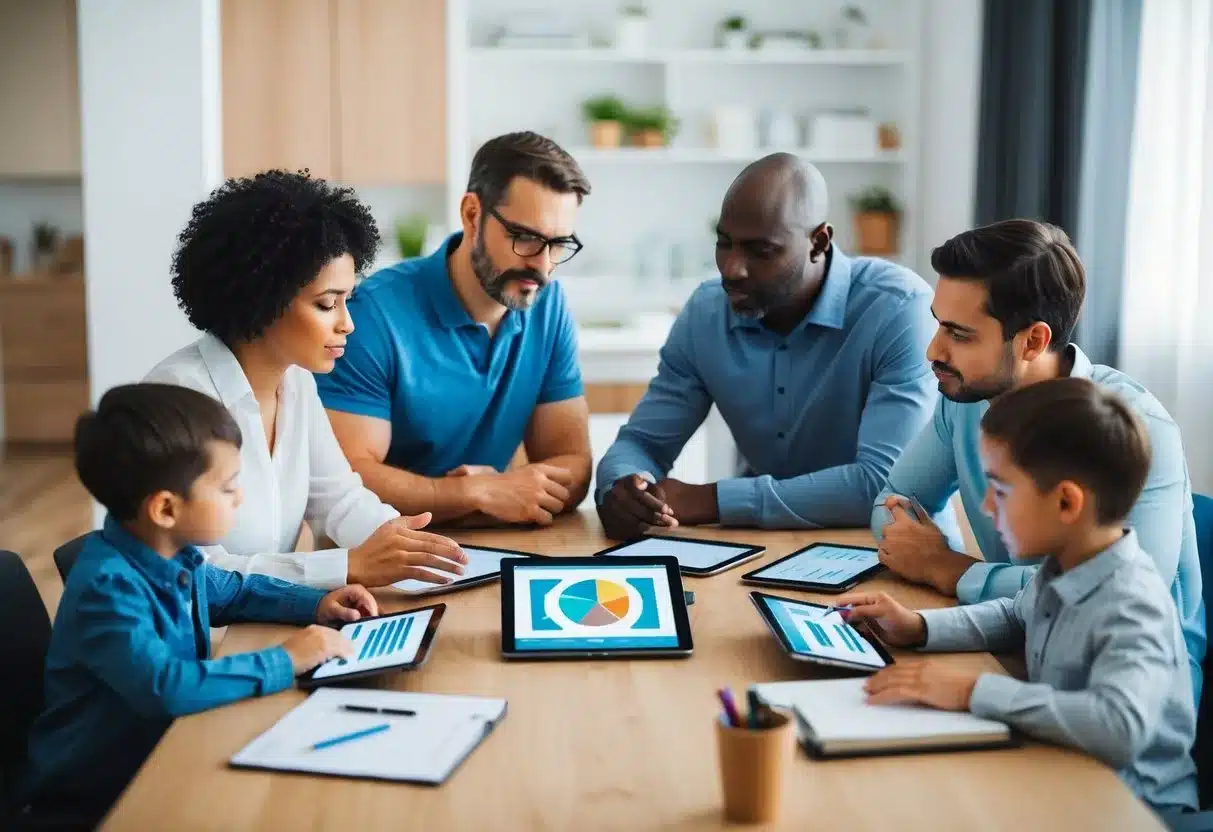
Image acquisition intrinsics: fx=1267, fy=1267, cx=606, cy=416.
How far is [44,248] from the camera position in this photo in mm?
6891

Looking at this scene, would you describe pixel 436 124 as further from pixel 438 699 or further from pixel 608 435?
pixel 438 699

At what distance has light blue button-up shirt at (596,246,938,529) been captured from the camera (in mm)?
2227

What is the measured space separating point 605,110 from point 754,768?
458cm

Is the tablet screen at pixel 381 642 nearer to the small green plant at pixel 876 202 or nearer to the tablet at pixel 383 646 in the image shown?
the tablet at pixel 383 646

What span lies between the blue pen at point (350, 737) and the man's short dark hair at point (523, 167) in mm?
1365

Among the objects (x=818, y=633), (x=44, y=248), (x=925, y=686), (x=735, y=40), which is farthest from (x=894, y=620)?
(x=44, y=248)

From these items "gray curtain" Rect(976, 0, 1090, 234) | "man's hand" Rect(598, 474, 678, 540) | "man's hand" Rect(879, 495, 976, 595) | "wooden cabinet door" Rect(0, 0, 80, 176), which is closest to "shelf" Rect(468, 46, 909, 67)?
"gray curtain" Rect(976, 0, 1090, 234)

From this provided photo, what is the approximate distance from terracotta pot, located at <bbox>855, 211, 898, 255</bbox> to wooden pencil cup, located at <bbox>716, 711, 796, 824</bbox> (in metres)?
4.66

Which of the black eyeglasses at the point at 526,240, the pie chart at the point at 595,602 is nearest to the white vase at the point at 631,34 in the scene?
the black eyeglasses at the point at 526,240

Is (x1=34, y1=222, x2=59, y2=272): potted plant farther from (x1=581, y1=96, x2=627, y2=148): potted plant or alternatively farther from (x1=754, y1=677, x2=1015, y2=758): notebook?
(x1=754, y1=677, x2=1015, y2=758): notebook

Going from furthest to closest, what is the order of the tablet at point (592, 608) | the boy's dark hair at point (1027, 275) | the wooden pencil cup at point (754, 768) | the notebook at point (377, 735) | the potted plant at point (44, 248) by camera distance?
1. the potted plant at point (44, 248)
2. the boy's dark hair at point (1027, 275)
3. the tablet at point (592, 608)
4. the notebook at point (377, 735)
5. the wooden pencil cup at point (754, 768)

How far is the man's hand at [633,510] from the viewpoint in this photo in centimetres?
210

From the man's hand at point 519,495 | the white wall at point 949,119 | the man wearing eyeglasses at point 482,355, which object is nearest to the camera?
the man's hand at point 519,495

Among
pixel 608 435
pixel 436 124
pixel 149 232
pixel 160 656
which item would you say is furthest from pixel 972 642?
pixel 436 124
